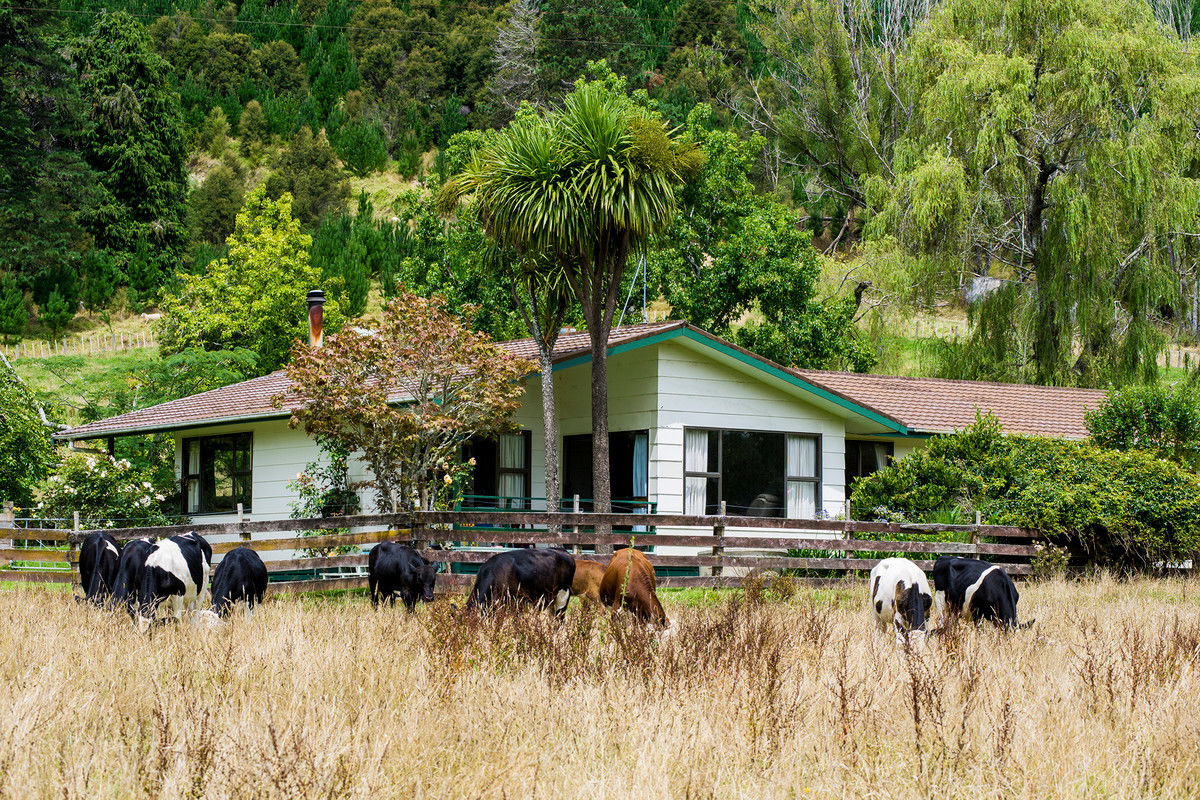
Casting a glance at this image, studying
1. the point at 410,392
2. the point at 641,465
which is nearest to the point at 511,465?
the point at 641,465

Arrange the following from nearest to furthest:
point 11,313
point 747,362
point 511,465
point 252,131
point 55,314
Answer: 1. point 747,362
2. point 511,465
3. point 11,313
4. point 55,314
5. point 252,131

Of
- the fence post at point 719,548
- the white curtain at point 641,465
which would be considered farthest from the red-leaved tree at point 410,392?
the fence post at point 719,548

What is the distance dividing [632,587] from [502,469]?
10.8 meters

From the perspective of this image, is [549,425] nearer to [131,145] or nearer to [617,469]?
[617,469]

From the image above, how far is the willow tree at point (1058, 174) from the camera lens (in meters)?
29.0

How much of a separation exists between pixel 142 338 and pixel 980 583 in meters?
45.5

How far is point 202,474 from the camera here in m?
25.2

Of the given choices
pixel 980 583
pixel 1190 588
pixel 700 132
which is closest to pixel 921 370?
pixel 700 132

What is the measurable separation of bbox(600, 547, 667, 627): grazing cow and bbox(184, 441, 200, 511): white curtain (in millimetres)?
15906

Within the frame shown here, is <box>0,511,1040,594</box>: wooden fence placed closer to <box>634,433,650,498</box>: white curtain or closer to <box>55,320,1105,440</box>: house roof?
<box>634,433,650,498</box>: white curtain

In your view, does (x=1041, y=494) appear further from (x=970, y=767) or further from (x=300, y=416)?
(x=970, y=767)

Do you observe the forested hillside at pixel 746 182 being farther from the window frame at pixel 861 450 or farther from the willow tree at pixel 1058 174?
the window frame at pixel 861 450

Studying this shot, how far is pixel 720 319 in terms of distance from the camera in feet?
110

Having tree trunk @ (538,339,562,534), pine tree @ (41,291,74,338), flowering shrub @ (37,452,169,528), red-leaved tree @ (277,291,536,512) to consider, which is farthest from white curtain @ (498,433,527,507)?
pine tree @ (41,291,74,338)
